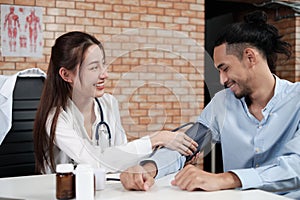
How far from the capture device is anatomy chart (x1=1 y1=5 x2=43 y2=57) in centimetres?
373

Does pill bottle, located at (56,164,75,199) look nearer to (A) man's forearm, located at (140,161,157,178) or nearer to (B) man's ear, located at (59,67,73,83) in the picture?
(A) man's forearm, located at (140,161,157,178)

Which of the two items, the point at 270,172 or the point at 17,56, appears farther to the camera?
the point at 17,56

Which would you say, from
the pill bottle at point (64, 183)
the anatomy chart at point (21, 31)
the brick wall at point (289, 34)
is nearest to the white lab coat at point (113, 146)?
the pill bottle at point (64, 183)

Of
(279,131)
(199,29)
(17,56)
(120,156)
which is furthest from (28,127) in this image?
(199,29)

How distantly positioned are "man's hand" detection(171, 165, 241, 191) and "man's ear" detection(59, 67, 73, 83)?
2.10ft

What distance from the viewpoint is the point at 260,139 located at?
171 centimetres

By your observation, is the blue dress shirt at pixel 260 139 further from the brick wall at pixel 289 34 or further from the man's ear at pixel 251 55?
the brick wall at pixel 289 34

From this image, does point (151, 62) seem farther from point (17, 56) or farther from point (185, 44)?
point (17, 56)

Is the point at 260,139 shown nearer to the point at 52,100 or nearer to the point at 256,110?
the point at 256,110

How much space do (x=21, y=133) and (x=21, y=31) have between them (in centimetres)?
195

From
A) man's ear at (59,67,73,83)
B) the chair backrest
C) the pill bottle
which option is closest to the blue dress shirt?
the pill bottle

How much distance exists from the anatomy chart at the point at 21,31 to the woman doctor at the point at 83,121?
2.00 m

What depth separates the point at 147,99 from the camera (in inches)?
46.3

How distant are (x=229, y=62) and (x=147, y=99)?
0.59 metres
